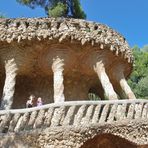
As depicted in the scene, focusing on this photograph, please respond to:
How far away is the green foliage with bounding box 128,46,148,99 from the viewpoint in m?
26.9

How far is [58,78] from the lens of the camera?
43.2 ft

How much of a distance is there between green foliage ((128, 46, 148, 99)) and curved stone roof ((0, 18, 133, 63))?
13.0 metres

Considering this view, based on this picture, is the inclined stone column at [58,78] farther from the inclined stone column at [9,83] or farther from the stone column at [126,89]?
the stone column at [126,89]

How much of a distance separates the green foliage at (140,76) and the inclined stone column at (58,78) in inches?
549

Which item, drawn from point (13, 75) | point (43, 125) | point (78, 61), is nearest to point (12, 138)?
point (43, 125)

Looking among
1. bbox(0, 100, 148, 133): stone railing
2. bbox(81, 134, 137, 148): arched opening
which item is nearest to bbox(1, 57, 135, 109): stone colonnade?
bbox(0, 100, 148, 133): stone railing

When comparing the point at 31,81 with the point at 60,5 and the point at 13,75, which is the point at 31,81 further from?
the point at 60,5

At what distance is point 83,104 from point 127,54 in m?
4.42

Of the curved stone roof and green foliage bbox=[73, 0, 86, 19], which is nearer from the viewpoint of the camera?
the curved stone roof

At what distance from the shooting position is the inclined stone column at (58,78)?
1275 cm

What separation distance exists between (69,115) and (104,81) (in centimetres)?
348

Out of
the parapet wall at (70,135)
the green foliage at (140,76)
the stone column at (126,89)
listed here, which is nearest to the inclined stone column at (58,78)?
the stone column at (126,89)

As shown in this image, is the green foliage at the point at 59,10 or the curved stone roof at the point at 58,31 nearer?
the curved stone roof at the point at 58,31

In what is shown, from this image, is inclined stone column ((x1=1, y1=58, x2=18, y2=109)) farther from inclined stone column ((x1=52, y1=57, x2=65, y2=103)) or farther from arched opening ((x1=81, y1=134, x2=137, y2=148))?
arched opening ((x1=81, y1=134, x2=137, y2=148))
